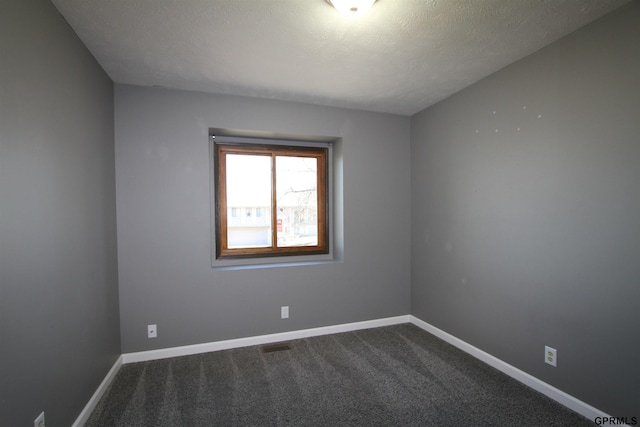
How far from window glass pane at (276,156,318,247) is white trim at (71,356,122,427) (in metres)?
1.84

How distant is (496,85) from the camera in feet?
8.12

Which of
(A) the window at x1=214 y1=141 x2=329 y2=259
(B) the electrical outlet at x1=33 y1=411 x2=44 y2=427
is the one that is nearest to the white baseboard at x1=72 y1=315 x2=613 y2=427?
(B) the electrical outlet at x1=33 y1=411 x2=44 y2=427

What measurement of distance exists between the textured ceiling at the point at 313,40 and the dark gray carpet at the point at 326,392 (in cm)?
251

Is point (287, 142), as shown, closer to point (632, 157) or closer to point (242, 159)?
point (242, 159)

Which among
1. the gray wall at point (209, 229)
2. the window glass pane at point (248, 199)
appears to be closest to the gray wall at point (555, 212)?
the gray wall at point (209, 229)

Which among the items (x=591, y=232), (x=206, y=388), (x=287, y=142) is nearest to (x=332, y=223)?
(x=287, y=142)

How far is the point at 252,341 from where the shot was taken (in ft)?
9.83

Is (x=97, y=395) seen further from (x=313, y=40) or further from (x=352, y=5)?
(x=352, y=5)

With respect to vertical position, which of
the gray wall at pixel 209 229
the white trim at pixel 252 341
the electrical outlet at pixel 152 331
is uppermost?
the gray wall at pixel 209 229

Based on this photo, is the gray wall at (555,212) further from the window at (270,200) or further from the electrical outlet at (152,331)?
the electrical outlet at (152,331)

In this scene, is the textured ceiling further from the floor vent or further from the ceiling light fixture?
the floor vent

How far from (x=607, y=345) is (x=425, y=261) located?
1.68 meters

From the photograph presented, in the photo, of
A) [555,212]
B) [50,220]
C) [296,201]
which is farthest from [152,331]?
[555,212]

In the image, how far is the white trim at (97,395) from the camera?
1.86 metres
